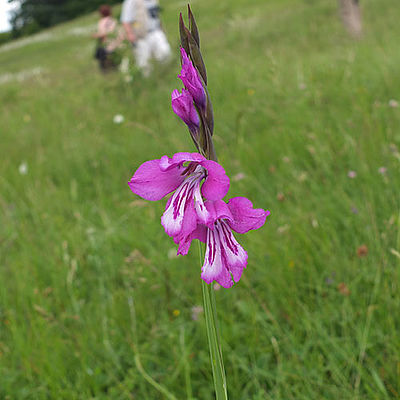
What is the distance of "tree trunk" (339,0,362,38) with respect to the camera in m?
7.74

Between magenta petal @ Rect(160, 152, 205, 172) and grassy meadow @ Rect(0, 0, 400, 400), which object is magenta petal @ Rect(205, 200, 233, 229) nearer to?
magenta petal @ Rect(160, 152, 205, 172)

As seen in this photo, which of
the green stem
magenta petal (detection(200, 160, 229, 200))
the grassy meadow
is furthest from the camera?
the grassy meadow

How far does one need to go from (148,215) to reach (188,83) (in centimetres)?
225

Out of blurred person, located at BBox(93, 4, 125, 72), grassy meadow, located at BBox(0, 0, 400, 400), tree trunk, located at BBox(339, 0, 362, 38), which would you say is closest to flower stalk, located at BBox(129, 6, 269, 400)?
grassy meadow, located at BBox(0, 0, 400, 400)

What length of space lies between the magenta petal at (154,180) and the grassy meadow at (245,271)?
34.3 inches

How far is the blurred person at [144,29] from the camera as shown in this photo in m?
7.62

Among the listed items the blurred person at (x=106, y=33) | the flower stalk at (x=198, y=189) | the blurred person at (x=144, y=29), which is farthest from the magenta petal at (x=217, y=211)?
the blurred person at (x=106, y=33)

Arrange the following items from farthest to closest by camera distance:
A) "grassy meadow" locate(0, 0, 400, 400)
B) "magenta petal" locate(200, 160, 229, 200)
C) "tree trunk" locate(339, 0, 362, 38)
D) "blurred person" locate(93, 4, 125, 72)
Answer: "blurred person" locate(93, 4, 125, 72)
"tree trunk" locate(339, 0, 362, 38)
"grassy meadow" locate(0, 0, 400, 400)
"magenta petal" locate(200, 160, 229, 200)

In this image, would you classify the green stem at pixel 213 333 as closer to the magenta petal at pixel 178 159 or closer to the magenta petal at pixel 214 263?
the magenta petal at pixel 214 263

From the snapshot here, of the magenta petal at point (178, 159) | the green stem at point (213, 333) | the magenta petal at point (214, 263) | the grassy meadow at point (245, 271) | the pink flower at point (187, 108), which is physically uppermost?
the pink flower at point (187, 108)

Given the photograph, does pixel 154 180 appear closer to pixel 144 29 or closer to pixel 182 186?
pixel 182 186

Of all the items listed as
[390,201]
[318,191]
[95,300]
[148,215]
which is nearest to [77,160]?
[148,215]

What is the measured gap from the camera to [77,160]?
422cm

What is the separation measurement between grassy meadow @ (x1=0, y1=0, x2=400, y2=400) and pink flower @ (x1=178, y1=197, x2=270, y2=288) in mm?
807
